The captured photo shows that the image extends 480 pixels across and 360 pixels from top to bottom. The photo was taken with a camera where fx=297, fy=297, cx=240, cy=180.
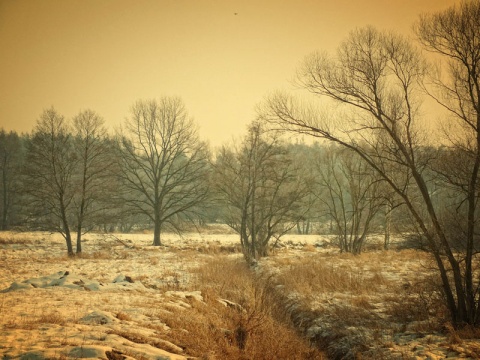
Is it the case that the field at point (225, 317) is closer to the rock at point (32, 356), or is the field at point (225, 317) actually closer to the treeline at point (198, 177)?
the rock at point (32, 356)

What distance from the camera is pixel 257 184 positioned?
69.7 ft

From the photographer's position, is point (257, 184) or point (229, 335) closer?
point (229, 335)

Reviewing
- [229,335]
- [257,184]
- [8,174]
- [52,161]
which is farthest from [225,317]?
[8,174]

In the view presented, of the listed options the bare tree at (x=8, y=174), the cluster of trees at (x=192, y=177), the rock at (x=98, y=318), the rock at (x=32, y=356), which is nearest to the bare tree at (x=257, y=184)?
the cluster of trees at (x=192, y=177)

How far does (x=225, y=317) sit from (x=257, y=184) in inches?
550

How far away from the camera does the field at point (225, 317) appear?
495 cm

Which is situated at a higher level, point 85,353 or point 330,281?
point 85,353

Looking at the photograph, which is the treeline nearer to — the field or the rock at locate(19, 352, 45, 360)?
the field

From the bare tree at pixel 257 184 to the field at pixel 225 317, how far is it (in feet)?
22.2

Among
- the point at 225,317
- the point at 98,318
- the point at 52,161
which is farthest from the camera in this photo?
the point at 52,161

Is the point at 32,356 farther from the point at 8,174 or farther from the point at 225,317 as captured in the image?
the point at 8,174

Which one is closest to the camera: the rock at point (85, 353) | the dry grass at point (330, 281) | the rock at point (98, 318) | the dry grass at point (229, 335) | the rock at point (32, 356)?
the rock at point (32, 356)

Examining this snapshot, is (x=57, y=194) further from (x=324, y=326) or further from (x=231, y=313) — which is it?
(x=324, y=326)

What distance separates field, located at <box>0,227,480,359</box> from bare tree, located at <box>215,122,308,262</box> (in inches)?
267
